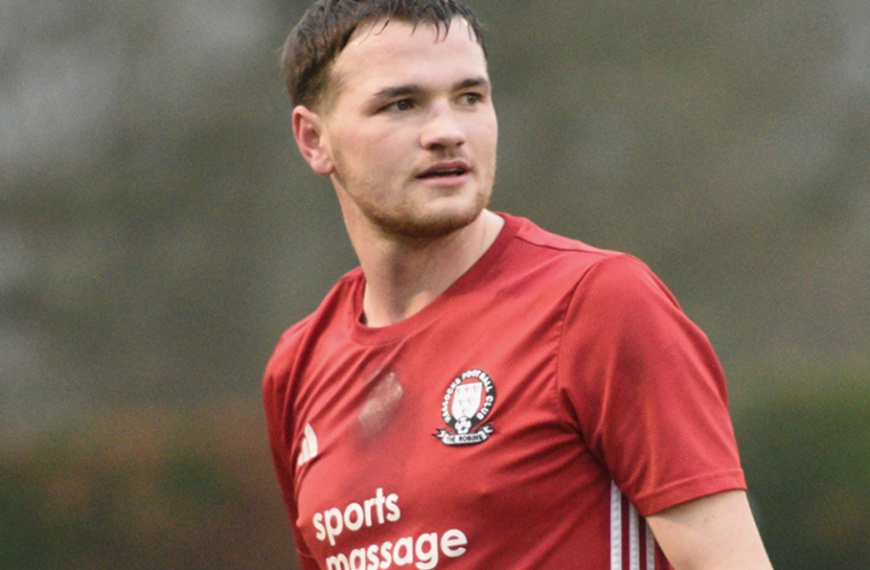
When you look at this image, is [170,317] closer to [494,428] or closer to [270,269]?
[270,269]

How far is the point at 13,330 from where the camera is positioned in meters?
3.90

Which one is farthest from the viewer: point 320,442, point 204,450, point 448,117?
point 204,450

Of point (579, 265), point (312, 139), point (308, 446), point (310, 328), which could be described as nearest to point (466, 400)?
point (579, 265)

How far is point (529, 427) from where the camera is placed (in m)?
1.53

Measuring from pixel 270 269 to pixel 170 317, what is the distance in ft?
1.21

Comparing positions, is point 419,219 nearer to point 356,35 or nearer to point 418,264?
point 418,264

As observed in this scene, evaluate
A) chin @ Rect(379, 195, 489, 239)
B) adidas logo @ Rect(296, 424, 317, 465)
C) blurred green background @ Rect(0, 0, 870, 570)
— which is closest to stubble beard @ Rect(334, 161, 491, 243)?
chin @ Rect(379, 195, 489, 239)

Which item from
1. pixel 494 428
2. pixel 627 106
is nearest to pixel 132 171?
pixel 627 106

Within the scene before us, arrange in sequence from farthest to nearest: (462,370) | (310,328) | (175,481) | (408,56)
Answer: (175,481) < (310,328) < (408,56) < (462,370)

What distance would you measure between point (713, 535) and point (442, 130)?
0.68 metres

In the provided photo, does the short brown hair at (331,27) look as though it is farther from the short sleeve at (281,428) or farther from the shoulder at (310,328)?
the short sleeve at (281,428)

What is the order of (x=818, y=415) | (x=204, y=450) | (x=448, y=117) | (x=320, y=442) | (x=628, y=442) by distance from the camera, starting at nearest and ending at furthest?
(x=628, y=442)
(x=448, y=117)
(x=320, y=442)
(x=818, y=415)
(x=204, y=450)

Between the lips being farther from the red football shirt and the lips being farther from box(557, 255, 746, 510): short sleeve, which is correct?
box(557, 255, 746, 510): short sleeve

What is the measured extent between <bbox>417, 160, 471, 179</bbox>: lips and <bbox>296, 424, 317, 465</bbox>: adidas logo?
0.47 m
